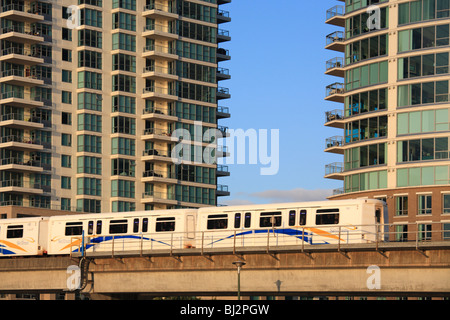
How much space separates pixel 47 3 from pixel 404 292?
91494 mm

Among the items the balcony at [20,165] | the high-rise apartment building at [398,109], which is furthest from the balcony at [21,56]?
the high-rise apartment building at [398,109]

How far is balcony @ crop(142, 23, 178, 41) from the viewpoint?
133625mm

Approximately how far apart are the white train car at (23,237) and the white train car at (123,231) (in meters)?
0.81

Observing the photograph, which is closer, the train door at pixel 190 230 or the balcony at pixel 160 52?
the train door at pixel 190 230

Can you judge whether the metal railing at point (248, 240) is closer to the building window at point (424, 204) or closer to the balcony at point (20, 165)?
the building window at point (424, 204)

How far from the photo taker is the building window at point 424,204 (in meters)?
90.6

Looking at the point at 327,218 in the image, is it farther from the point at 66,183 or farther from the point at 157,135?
the point at 157,135

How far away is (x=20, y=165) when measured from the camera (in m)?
118

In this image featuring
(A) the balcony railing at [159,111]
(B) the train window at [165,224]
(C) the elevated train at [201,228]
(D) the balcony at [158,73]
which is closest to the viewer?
(C) the elevated train at [201,228]

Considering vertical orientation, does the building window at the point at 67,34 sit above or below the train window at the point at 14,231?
above

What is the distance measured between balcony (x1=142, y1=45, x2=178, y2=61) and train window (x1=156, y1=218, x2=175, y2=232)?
74762 mm

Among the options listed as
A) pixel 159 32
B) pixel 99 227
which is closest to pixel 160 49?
pixel 159 32

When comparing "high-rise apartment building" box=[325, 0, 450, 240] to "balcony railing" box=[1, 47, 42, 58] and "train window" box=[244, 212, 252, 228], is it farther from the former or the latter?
"balcony railing" box=[1, 47, 42, 58]
